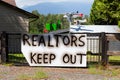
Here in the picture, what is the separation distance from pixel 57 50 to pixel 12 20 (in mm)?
16392

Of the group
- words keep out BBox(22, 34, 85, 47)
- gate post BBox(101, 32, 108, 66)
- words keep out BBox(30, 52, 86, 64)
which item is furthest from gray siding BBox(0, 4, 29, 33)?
gate post BBox(101, 32, 108, 66)

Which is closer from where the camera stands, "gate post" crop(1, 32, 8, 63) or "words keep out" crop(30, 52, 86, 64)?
"words keep out" crop(30, 52, 86, 64)

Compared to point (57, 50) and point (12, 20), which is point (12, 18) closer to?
point (12, 20)

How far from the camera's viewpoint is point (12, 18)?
3347 centimetres

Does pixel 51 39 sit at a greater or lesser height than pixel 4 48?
greater

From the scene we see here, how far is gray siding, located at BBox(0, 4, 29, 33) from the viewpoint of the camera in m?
32.5

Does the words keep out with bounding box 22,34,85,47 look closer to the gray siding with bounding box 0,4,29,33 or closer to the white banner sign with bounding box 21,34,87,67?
the white banner sign with bounding box 21,34,87,67

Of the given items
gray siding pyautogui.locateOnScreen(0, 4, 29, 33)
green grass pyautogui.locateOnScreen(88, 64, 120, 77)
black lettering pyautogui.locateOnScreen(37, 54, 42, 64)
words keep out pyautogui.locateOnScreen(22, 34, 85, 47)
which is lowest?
green grass pyautogui.locateOnScreen(88, 64, 120, 77)

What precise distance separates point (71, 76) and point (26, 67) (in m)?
3.65

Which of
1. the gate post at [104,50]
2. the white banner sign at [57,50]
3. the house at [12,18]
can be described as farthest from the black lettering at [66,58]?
the house at [12,18]

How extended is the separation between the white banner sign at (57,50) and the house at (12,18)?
1490 centimetres

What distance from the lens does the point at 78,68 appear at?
17.3 m

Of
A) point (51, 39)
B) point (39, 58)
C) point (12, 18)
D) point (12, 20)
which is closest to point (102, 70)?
point (51, 39)

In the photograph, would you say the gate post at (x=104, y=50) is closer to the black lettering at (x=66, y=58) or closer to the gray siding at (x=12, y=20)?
the black lettering at (x=66, y=58)
